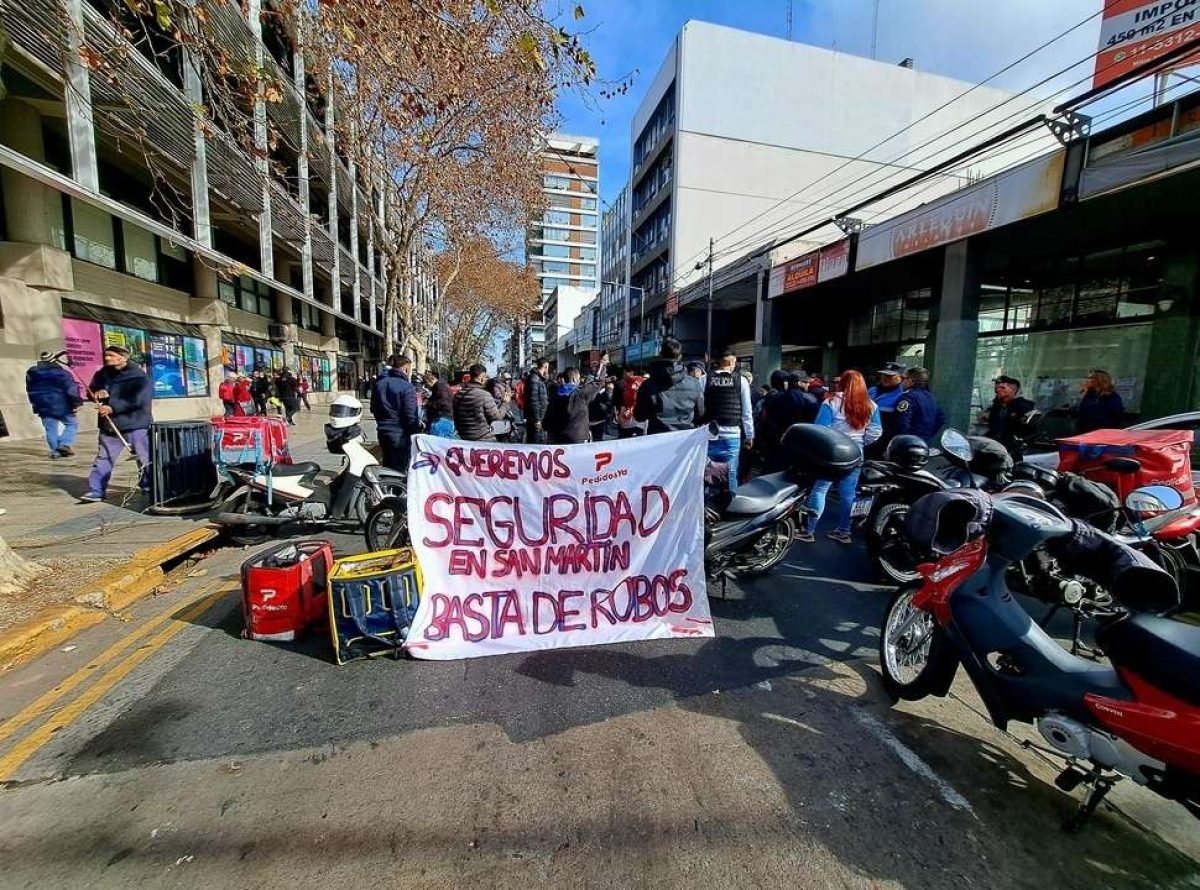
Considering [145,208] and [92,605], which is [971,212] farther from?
[145,208]

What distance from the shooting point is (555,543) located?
3539mm

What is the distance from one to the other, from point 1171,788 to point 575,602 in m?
2.77

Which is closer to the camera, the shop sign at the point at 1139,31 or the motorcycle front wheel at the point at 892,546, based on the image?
the motorcycle front wheel at the point at 892,546

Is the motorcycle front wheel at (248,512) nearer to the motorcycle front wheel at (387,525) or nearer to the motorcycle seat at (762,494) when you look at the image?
the motorcycle front wheel at (387,525)

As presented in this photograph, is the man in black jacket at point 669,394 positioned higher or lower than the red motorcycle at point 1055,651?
higher

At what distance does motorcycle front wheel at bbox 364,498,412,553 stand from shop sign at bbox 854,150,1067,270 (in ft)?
36.8

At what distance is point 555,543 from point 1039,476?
11.4ft

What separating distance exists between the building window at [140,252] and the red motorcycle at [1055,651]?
19452 mm

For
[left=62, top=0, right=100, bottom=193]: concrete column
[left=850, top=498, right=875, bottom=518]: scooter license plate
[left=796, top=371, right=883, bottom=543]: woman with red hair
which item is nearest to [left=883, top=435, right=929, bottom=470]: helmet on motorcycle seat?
[left=796, top=371, right=883, bottom=543]: woman with red hair

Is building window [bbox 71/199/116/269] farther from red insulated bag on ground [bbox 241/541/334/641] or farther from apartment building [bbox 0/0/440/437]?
red insulated bag on ground [bbox 241/541/334/641]

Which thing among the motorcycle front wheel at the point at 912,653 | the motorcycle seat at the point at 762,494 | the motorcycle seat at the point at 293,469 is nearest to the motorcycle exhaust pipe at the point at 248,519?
the motorcycle seat at the point at 293,469

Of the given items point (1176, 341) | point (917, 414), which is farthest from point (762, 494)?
point (1176, 341)

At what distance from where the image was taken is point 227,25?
12.1 metres

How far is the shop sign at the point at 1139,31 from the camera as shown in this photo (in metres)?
8.69
